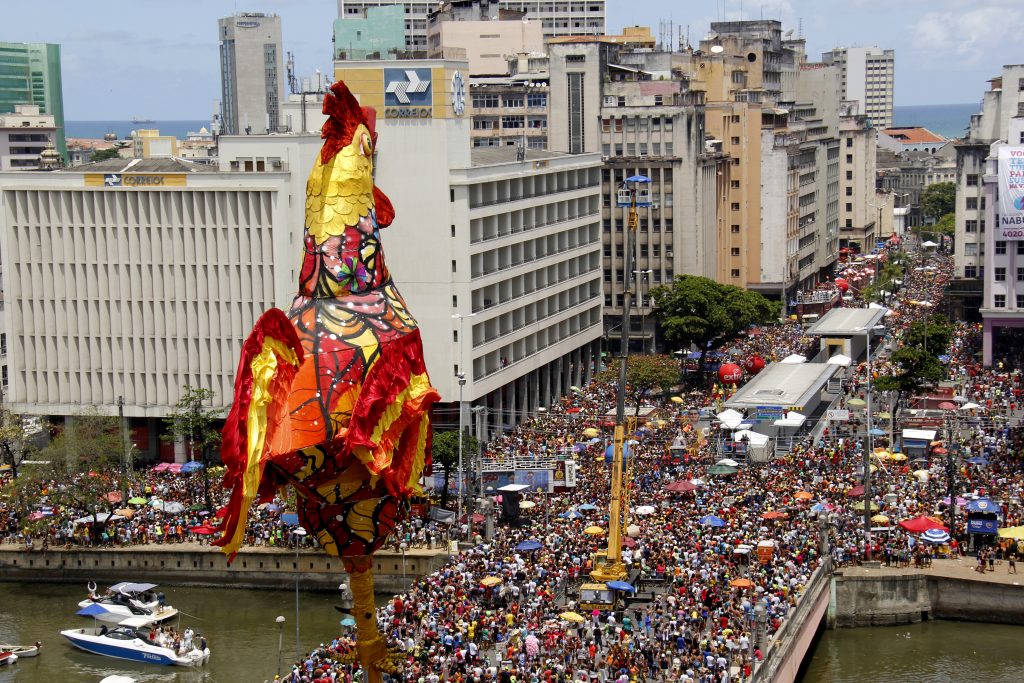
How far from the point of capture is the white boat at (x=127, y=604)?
76312 mm

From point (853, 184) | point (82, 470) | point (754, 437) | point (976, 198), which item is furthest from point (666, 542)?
point (853, 184)

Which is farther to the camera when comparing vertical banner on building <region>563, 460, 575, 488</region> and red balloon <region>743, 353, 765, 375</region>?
red balloon <region>743, 353, 765, 375</region>

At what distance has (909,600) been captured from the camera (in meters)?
73.2

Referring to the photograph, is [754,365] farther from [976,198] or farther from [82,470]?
[82,470]

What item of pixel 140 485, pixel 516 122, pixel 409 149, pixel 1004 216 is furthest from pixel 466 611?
pixel 516 122

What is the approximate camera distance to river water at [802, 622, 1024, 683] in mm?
67875

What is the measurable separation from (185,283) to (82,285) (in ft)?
20.9

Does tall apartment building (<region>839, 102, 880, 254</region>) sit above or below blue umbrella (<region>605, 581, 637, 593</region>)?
above

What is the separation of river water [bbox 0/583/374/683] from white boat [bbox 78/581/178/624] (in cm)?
119

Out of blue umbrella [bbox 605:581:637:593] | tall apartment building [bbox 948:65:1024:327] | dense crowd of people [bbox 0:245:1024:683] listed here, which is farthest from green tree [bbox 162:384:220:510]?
tall apartment building [bbox 948:65:1024:327]

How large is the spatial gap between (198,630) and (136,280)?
28805 mm

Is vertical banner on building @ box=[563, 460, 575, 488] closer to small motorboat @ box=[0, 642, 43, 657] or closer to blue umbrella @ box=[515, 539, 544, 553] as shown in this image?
blue umbrella @ box=[515, 539, 544, 553]

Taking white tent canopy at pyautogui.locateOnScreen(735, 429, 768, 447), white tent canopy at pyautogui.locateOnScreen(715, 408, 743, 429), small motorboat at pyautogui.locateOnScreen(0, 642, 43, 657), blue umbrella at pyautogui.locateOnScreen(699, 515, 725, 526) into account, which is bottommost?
small motorboat at pyautogui.locateOnScreen(0, 642, 43, 657)

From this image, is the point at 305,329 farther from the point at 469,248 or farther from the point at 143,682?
the point at 469,248
